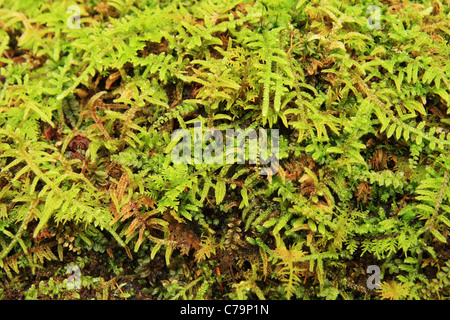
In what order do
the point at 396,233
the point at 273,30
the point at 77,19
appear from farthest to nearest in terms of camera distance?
the point at 77,19
the point at 273,30
the point at 396,233

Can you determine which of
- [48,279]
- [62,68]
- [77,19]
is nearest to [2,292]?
[48,279]

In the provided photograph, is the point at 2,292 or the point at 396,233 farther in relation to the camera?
the point at 2,292

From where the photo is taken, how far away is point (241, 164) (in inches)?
88.4

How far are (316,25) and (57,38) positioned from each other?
201 cm

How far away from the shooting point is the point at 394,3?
245 centimetres

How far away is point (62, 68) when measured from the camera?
2.50 meters

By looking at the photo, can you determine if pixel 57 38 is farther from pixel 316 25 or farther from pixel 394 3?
pixel 394 3

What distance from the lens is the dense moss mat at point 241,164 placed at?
2.12m

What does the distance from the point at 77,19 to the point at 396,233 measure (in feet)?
9.29

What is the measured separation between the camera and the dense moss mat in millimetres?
2123

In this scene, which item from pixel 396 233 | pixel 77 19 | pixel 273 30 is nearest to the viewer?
pixel 396 233

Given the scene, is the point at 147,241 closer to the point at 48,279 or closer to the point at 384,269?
the point at 48,279

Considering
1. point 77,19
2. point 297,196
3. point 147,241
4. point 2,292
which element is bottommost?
point 2,292

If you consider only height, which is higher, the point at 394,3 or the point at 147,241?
the point at 394,3
